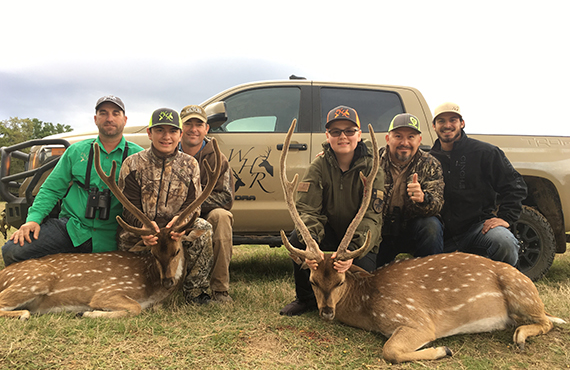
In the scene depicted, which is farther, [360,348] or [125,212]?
[125,212]

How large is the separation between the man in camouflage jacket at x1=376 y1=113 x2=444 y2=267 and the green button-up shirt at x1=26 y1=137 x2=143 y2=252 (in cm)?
293

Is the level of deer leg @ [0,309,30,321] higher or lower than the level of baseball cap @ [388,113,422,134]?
lower

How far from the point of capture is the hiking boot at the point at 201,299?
13.5 ft

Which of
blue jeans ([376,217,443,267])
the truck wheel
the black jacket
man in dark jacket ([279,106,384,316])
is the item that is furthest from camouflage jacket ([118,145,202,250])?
the truck wheel

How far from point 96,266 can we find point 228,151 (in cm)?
211

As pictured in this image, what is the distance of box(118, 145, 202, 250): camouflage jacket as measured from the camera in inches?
165

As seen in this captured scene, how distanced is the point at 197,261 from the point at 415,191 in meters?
2.31

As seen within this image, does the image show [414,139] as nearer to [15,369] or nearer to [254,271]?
[254,271]

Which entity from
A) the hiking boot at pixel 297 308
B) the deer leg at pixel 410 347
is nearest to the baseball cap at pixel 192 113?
the hiking boot at pixel 297 308

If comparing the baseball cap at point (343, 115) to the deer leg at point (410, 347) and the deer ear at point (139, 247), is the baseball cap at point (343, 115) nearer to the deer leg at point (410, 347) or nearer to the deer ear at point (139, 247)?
the deer leg at point (410, 347)

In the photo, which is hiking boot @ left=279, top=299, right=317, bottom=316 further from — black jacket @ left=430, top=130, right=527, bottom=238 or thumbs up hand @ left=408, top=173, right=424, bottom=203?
black jacket @ left=430, top=130, right=527, bottom=238

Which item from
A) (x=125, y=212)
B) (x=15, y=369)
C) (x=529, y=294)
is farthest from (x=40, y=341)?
(x=529, y=294)

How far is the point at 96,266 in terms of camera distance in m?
3.88

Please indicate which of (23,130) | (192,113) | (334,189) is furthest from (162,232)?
(23,130)
